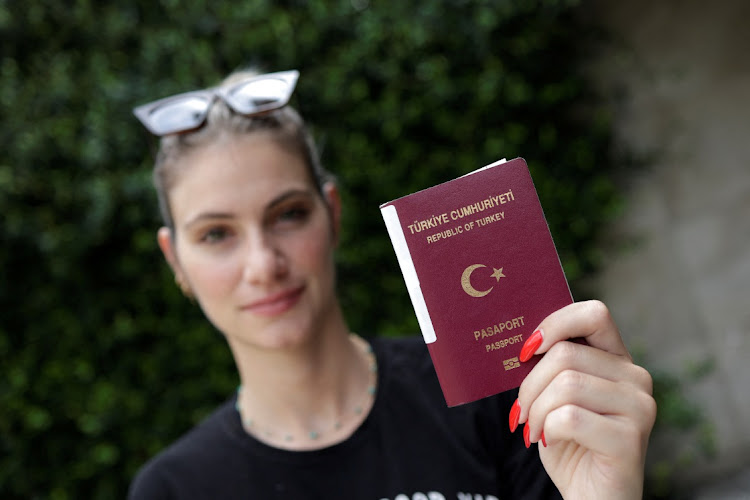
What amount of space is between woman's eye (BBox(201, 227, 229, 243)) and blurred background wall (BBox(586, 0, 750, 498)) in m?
2.70

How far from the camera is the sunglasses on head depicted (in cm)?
186

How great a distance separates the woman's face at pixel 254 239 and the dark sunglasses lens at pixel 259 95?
0.33 feet

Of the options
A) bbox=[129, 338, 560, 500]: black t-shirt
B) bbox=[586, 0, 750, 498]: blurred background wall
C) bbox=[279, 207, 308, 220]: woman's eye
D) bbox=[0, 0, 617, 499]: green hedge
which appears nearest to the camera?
bbox=[129, 338, 560, 500]: black t-shirt

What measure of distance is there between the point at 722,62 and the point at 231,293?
10.8ft

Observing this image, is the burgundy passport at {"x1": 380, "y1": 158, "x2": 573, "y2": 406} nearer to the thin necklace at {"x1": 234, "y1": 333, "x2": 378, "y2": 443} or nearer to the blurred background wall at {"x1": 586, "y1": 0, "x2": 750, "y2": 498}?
the thin necklace at {"x1": 234, "y1": 333, "x2": 378, "y2": 443}

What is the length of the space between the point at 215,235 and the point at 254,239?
0.44 feet

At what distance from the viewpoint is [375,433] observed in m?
1.83

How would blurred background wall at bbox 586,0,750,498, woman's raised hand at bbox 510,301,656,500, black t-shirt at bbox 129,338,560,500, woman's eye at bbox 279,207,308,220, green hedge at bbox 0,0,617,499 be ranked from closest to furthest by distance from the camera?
woman's raised hand at bbox 510,301,656,500 → black t-shirt at bbox 129,338,560,500 → woman's eye at bbox 279,207,308,220 → green hedge at bbox 0,0,617,499 → blurred background wall at bbox 586,0,750,498

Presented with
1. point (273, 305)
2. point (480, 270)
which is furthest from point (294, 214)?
point (480, 270)

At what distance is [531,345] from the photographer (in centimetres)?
123

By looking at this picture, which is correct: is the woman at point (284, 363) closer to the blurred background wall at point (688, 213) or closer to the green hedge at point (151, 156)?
the green hedge at point (151, 156)

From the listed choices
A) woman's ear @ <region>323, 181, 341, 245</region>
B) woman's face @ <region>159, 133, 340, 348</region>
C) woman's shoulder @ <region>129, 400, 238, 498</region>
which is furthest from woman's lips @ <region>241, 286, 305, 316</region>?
woman's shoulder @ <region>129, 400, 238, 498</region>

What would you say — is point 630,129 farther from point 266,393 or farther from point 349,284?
point 266,393

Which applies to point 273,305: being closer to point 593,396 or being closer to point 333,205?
point 333,205
